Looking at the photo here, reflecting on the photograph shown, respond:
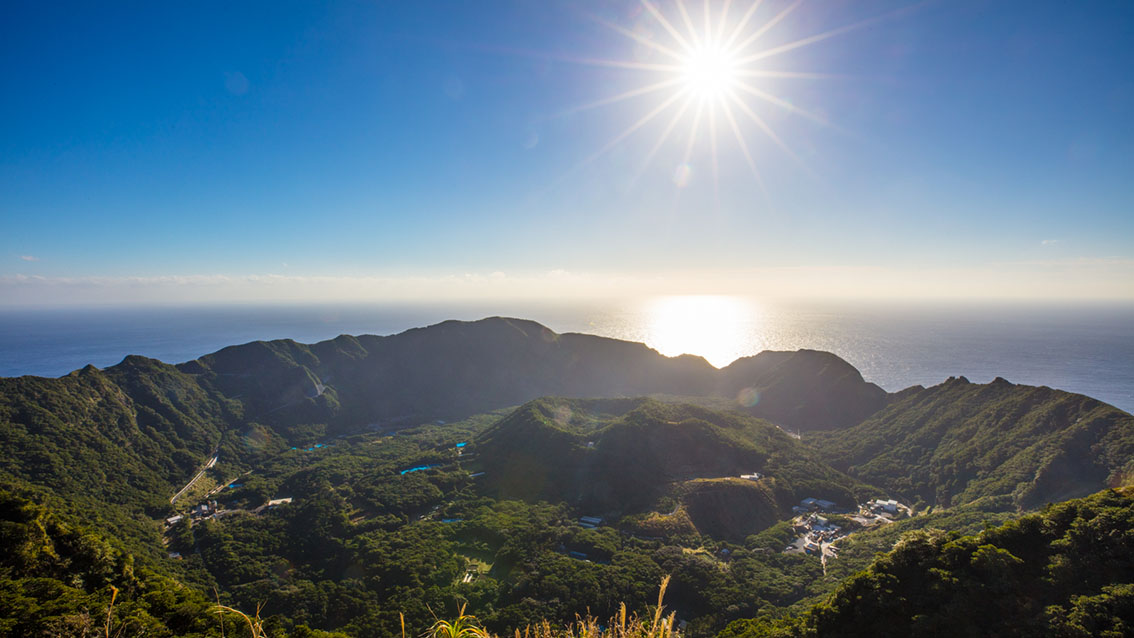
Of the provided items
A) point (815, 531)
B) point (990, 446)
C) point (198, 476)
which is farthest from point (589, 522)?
point (198, 476)

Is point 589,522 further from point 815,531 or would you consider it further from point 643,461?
point 815,531

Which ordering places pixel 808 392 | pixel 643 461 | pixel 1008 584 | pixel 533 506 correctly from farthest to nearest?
1. pixel 808 392
2. pixel 643 461
3. pixel 533 506
4. pixel 1008 584

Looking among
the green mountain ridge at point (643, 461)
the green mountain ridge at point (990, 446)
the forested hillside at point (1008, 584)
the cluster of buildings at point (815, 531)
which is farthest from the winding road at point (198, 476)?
the green mountain ridge at point (990, 446)

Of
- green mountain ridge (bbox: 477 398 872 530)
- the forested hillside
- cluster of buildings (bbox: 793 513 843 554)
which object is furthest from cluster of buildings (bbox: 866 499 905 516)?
the forested hillside

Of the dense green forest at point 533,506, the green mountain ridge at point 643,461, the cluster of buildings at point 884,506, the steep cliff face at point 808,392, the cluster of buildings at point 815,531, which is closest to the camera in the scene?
the dense green forest at point 533,506

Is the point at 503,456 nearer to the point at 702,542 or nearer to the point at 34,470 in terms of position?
the point at 702,542

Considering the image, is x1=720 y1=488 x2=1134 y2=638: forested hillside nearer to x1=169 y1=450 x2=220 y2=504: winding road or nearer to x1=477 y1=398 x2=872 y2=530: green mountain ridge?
x1=477 y1=398 x2=872 y2=530: green mountain ridge

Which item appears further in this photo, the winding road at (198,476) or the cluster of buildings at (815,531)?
the winding road at (198,476)

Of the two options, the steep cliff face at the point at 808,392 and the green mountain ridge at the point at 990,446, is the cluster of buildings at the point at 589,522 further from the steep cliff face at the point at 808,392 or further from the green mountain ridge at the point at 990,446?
the steep cliff face at the point at 808,392

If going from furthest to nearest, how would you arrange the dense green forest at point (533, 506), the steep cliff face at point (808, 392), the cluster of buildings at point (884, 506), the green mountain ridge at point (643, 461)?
the steep cliff face at point (808, 392)
the green mountain ridge at point (643, 461)
the cluster of buildings at point (884, 506)
the dense green forest at point (533, 506)
